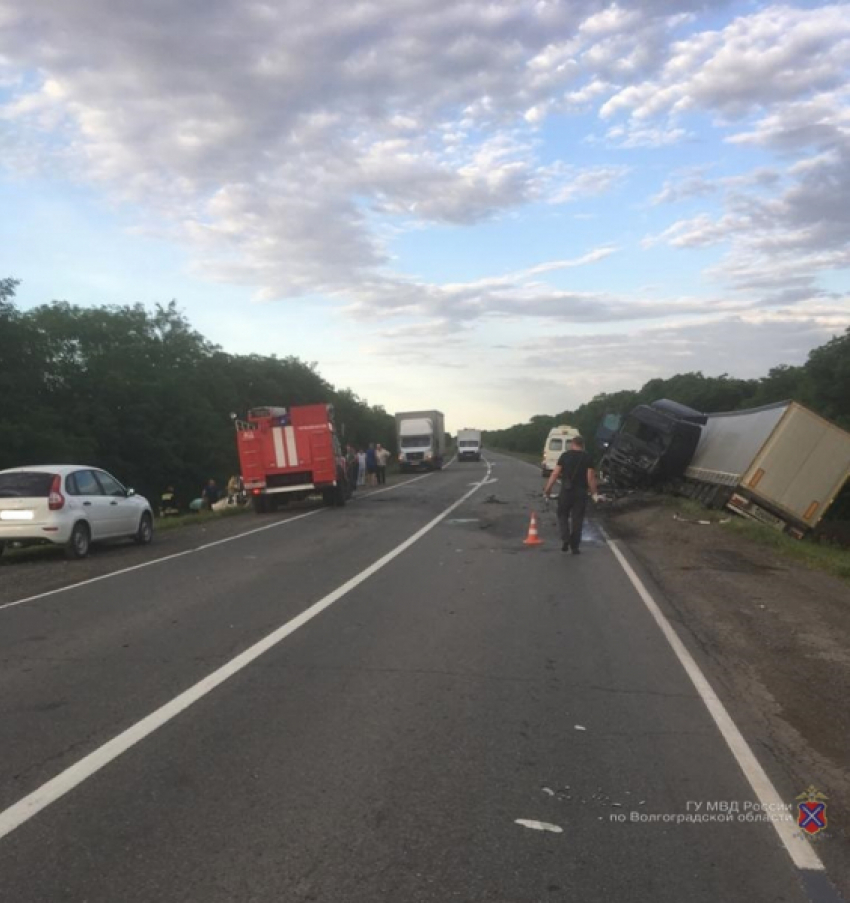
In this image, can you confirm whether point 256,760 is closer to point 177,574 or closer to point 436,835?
point 436,835

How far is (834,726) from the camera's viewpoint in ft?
19.0

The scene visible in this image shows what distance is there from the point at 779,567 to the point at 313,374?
8809 cm

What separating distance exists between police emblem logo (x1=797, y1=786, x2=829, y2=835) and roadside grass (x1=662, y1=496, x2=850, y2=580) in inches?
354

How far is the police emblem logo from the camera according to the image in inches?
167

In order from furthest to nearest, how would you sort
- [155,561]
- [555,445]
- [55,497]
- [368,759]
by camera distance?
[555,445]
[55,497]
[155,561]
[368,759]

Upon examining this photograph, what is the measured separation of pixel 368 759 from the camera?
501 centimetres

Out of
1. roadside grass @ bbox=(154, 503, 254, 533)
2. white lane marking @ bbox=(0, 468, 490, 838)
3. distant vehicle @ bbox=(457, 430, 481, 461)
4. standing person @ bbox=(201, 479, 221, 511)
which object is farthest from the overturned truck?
distant vehicle @ bbox=(457, 430, 481, 461)

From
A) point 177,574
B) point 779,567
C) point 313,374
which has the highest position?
point 313,374

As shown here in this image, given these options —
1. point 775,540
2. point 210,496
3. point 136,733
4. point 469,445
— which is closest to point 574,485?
point 775,540

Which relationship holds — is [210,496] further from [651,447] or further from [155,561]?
[651,447]

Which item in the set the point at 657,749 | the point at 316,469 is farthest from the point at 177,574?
the point at 316,469

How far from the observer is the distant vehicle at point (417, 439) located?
52.3 m

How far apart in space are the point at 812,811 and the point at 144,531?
49.0 ft

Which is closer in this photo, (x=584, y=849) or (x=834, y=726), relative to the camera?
(x=584, y=849)
